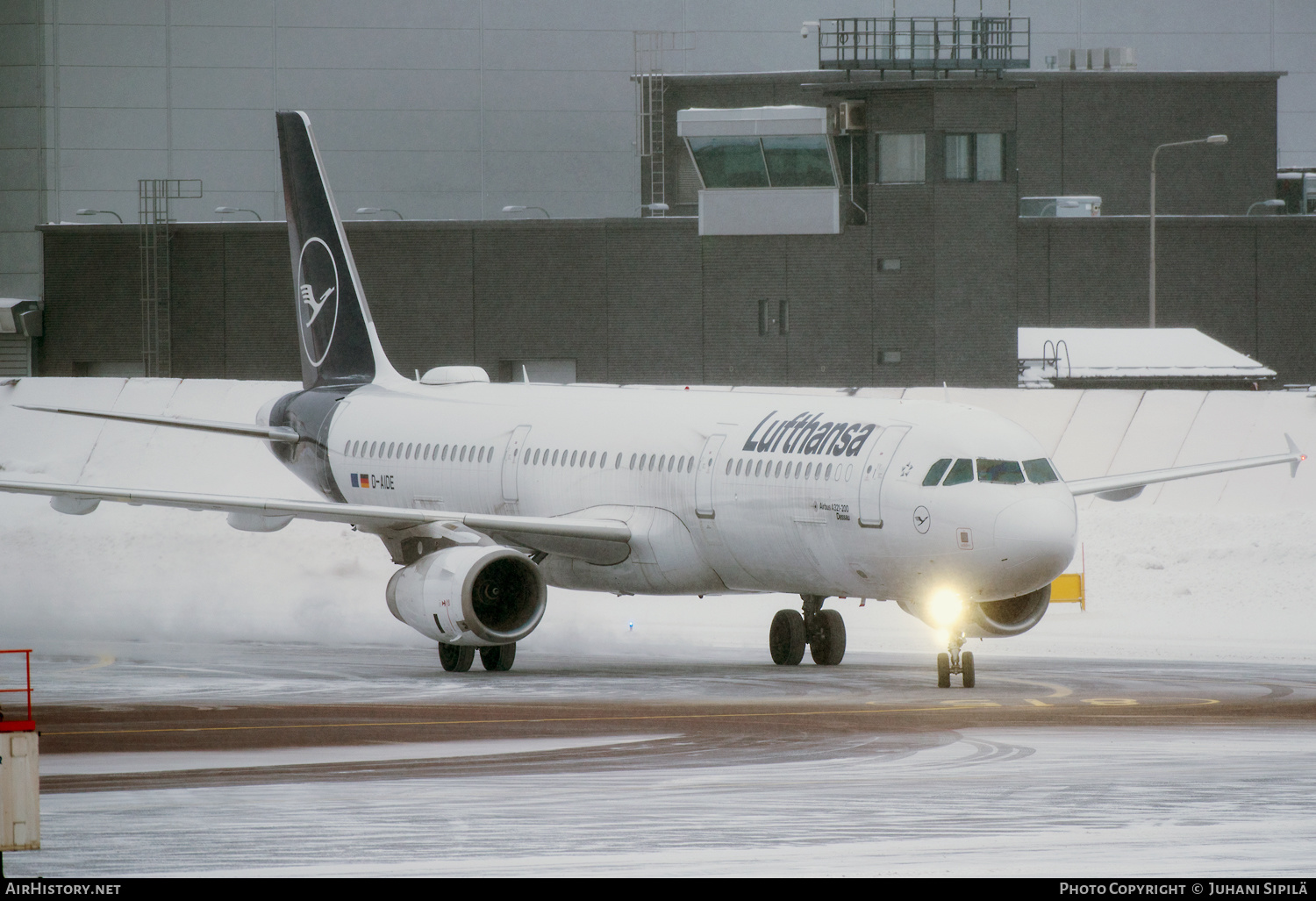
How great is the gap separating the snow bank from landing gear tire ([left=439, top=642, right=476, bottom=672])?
12.8 ft

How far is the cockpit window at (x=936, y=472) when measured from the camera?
23.9m

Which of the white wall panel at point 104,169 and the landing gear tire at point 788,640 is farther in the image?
the white wall panel at point 104,169

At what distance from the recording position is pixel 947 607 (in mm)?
24172

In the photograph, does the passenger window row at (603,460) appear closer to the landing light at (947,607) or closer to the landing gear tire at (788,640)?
the landing gear tire at (788,640)

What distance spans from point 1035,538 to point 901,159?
32.5 metres

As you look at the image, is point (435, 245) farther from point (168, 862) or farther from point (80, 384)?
point (168, 862)

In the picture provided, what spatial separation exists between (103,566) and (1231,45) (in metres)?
61.0

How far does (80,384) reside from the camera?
5119 centimetres

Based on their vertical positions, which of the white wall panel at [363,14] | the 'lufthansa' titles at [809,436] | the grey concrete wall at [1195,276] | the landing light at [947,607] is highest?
the white wall panel at [363,14]

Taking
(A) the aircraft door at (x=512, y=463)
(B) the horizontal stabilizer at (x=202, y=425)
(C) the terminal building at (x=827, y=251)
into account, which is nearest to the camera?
(B) the horizontal stabilizer at (x=202, y=425)

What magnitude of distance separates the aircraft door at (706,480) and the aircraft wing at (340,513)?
135 cm

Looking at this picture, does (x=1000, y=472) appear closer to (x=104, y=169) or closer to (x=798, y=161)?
(x=798, y=161)

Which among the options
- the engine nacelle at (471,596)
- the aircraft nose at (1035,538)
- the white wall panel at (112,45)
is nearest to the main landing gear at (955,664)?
the aircraft nose at (1035,538)

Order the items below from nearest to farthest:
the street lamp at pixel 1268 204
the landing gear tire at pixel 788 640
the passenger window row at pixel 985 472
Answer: the passenger window row at pixel 985 472 < the landing gear tire at pixel 788 640 < the street lamp at pixel 1268 204
